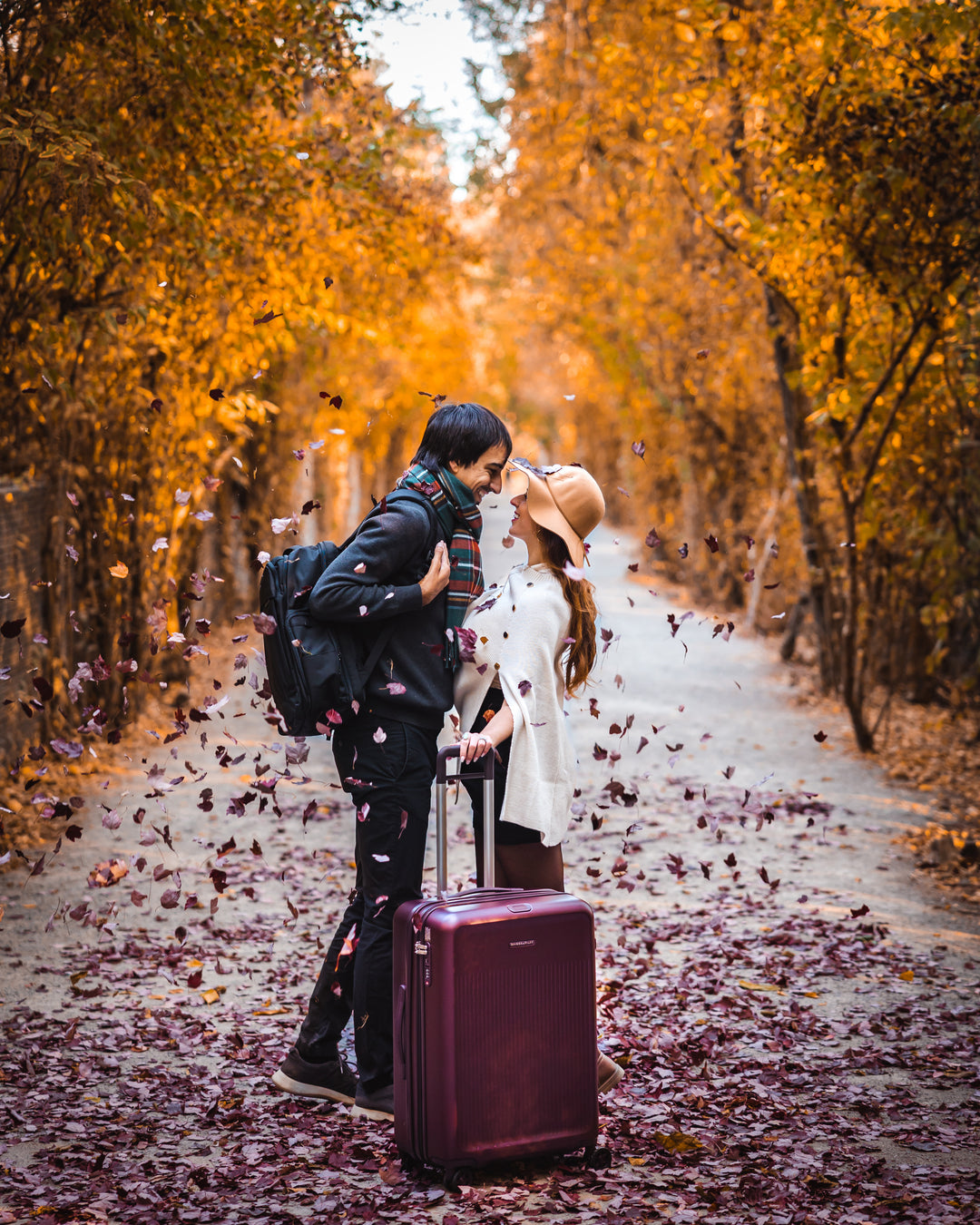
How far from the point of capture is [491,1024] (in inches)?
130

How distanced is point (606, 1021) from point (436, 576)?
2082mm

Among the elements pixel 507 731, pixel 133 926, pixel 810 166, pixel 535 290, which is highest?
pixel 535 290

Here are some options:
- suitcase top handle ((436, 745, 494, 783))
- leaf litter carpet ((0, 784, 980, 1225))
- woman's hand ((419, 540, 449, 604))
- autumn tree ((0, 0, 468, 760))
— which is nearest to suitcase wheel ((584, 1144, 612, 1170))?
leaf litter carpet ((0, 784, 980, 1225))

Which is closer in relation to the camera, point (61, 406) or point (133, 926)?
point (133, 926)

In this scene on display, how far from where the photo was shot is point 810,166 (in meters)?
8.22

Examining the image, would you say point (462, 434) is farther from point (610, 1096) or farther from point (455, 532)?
point (610, 1096)

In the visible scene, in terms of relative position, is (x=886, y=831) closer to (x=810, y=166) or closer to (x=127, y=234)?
(x=810, y=166)

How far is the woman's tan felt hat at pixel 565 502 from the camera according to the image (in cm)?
378

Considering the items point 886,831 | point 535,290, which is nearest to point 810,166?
point 886,831

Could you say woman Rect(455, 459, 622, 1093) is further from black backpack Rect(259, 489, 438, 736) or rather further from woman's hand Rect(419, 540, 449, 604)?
black backpack Rect(259, 489, 438, 736)

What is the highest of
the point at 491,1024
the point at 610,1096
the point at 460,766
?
the point at 460,766

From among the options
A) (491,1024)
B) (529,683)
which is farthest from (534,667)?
(491,1024)

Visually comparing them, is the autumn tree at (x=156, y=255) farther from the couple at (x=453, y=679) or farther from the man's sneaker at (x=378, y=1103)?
the man's sneaker at (x=378, y=1103)

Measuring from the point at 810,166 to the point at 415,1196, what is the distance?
6910 mm
